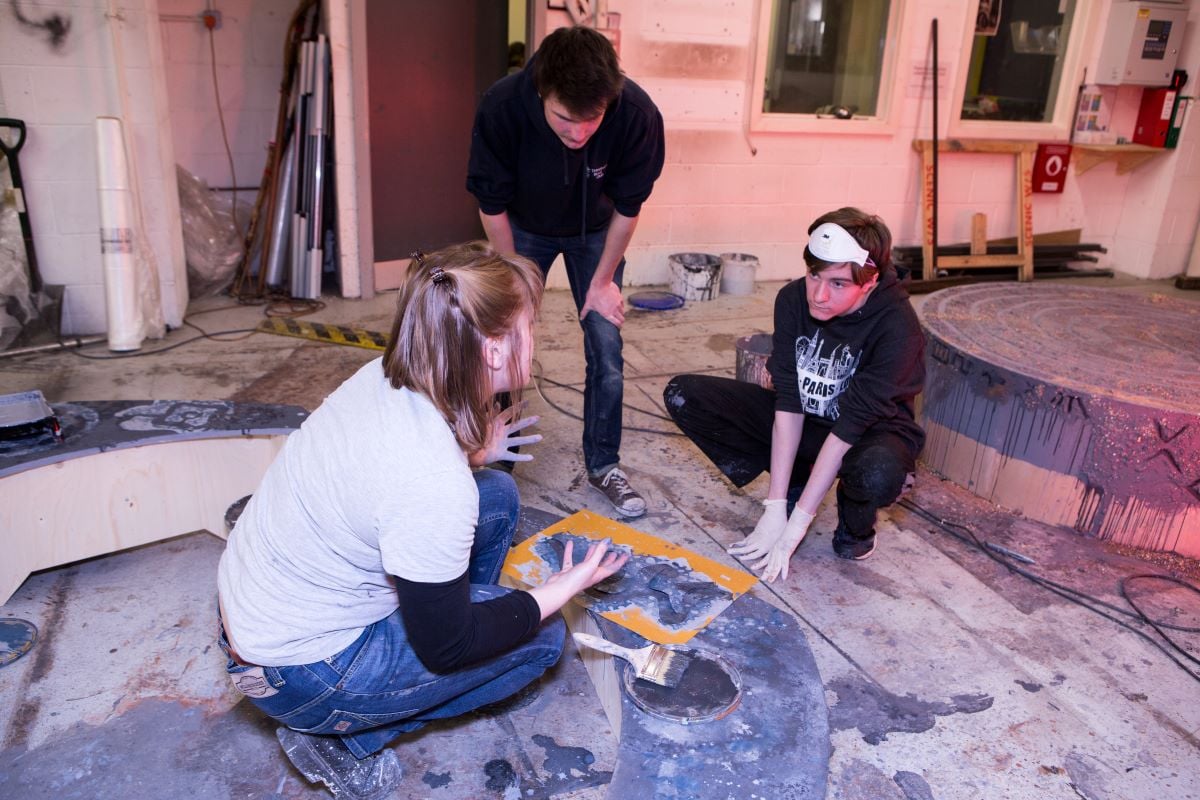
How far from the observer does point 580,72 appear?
202 centimetres

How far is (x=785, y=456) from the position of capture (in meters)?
2.37

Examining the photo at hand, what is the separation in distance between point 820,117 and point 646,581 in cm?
402

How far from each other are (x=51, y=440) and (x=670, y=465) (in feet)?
5.97

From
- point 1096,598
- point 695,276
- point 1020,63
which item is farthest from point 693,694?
point 1020,63

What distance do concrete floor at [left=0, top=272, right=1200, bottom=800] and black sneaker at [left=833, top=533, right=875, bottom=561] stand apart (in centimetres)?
2

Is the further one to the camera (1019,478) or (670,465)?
(670,465)

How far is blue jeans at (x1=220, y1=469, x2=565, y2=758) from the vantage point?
1.43 meters

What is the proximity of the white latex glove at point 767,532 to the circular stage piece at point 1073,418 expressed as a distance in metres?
0.84

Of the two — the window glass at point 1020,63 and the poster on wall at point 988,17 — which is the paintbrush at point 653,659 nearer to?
the window glass at point 1020,63

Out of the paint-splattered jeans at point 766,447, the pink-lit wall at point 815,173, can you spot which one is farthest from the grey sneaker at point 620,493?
the pink-lit wall at point 815,173

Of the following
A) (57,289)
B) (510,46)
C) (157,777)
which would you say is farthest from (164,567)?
(510,46)

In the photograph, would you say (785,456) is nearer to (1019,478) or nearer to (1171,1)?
(1019,478)

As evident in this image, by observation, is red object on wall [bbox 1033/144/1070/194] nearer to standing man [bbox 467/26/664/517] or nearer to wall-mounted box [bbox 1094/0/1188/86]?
wall-mounted box [bbox 1094/0/1188/86]

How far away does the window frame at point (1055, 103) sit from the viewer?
5316 mm
